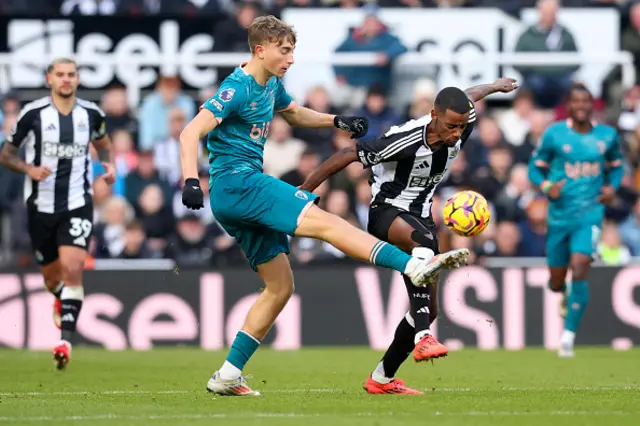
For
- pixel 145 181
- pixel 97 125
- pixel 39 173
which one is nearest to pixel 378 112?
pixel 145 181

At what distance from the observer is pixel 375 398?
931 cm

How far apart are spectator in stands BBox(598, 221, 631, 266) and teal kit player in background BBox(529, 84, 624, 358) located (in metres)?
2.54

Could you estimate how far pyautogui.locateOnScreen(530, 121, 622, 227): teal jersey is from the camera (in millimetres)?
14938

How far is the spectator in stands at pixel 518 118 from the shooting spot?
61.8 ft

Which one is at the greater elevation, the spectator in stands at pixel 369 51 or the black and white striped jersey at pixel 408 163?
the spectator in stands at pixel 369 51

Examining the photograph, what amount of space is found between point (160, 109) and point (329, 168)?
9.44 m

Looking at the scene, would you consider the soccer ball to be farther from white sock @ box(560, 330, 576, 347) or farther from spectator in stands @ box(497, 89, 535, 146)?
spectator in stands @ box(497, 89, 535, 146)

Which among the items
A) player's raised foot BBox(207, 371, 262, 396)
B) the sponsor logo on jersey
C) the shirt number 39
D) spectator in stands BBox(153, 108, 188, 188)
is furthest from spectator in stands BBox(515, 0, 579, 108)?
player's raised foot BBox(207, 371, 262, 396)

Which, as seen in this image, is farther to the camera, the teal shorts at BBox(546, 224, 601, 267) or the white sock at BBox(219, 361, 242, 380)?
the teal shorts at BBox(546, 224, 601, 267)

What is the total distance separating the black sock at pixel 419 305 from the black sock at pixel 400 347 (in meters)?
0.26

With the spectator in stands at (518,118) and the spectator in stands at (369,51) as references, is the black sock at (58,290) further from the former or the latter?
the spectator in stands at (518,118)

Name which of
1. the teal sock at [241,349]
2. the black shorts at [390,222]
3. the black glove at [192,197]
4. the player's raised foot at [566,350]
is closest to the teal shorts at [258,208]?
the teal sock at [241,349]

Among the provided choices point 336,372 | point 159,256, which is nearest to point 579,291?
point 336,372

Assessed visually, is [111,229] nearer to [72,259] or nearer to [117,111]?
[117,111]
